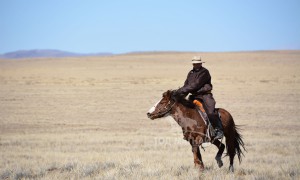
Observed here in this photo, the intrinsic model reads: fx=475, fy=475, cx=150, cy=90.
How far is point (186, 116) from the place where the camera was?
8977mm

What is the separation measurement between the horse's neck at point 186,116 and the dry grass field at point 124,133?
2.84 ft

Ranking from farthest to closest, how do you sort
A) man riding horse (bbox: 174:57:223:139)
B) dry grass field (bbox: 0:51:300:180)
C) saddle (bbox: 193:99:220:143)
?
dry grass field (bbox: 0:51:300:180) < saddle (bbox: 193:99:220:143) < man riding horse (bbox: 174:57:223:139)

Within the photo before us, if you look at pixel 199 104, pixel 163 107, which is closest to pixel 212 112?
→ pixel 199 104

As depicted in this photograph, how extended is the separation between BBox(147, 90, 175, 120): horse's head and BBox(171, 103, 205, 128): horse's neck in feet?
0.42

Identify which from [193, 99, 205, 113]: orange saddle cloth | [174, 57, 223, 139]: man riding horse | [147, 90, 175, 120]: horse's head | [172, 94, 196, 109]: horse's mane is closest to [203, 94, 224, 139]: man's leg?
[174, 57, 223, 139]: man riding horse

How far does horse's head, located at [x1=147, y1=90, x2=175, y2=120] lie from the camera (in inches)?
352

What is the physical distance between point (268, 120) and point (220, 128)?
13772 millimetres

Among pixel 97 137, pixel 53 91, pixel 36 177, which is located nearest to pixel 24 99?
pixel 53 91

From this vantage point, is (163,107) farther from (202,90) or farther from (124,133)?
(124,133)

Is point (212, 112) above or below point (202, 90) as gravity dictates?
below

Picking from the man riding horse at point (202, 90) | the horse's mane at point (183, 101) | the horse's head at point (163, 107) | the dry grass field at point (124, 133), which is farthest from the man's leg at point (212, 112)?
the dry grass field at point (124, 133)

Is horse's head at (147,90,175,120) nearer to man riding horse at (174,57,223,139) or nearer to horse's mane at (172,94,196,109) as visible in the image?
Result: horse's mane at (172,94,196,109)

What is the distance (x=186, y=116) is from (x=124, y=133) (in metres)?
10.5

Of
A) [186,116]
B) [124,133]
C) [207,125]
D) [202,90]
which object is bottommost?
[124,133]
